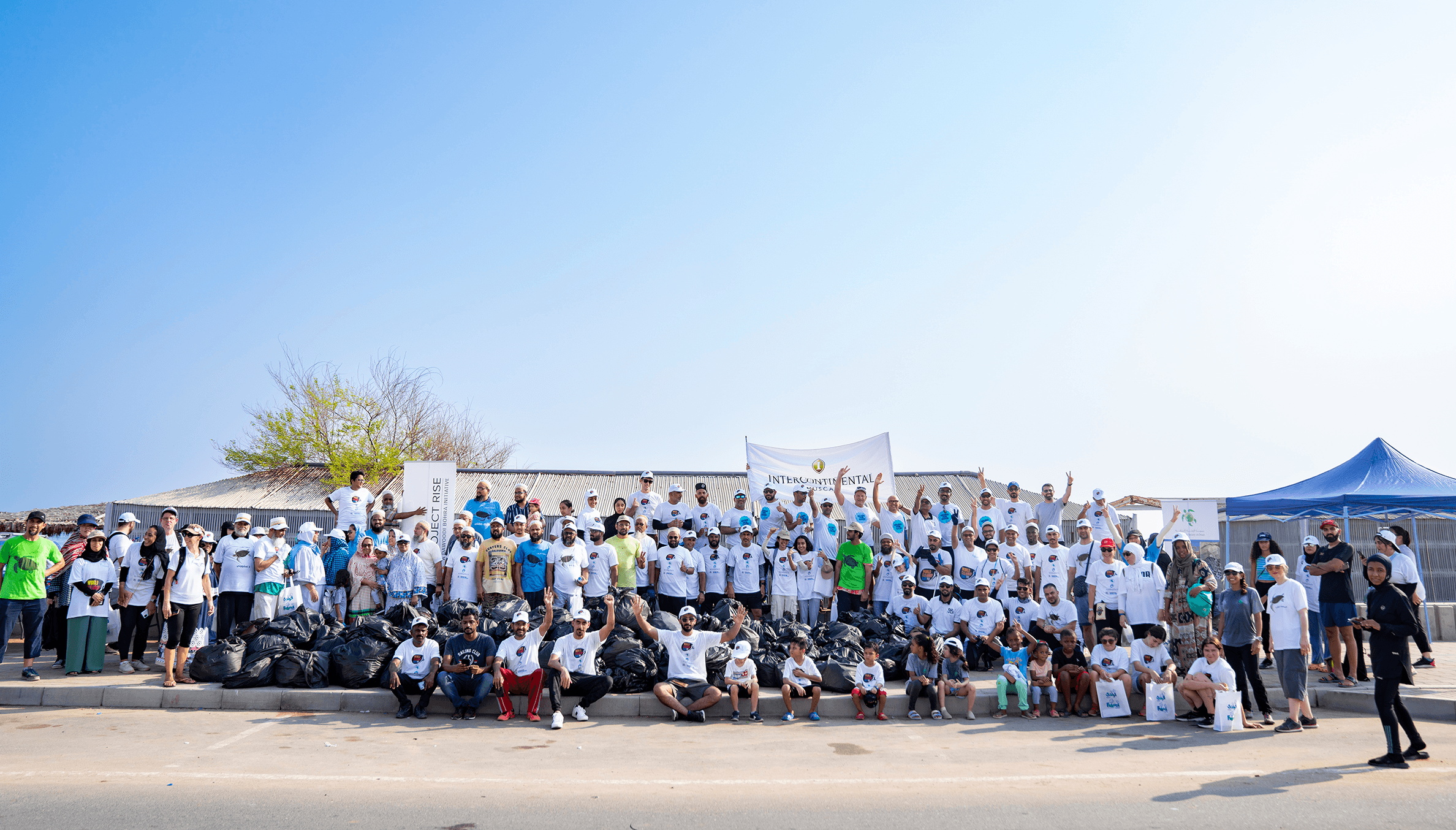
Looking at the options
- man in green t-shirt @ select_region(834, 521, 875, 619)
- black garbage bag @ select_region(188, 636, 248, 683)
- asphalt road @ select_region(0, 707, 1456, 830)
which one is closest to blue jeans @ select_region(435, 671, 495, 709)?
asphalt road @ select_region(0, 707, 1456, 830)

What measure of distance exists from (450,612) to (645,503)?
370 centimetres

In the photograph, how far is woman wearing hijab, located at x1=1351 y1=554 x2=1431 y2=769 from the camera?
24.6ft

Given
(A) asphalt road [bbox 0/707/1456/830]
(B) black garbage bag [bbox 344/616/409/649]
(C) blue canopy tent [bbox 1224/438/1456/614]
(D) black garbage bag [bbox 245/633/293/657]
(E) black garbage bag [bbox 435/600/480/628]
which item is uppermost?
(C) blue canopy tent [bbox 1224/438/1456/614]

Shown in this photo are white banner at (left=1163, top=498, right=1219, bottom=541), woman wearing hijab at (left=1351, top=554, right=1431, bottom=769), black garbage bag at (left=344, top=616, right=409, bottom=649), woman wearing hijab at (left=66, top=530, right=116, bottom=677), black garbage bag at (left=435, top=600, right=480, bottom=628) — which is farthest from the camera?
white banner at (left=1163, top=498, right=1219, bottom=541)

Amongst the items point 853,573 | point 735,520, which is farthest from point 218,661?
point 853,573

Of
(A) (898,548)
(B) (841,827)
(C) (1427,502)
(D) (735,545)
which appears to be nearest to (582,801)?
(B) (841,827)

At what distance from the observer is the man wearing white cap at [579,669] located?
9.80 meters

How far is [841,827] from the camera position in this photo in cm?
586

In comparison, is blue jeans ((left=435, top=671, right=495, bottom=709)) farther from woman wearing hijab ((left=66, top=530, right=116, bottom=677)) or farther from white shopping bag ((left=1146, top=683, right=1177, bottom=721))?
white shopping bag ((left=1146, top=683, right=1177, bottom=721))

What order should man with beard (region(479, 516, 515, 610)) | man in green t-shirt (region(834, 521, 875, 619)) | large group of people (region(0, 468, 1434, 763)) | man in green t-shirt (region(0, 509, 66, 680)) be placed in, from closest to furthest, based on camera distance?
1. large group of people (region(0, 468, 1434, 763))
2. man in green t-shirt (region(0, 509, 66, 680))
3. man with beard (region(479, 516, 515, 610))
4. man in green t-shirt (region(834, 521, 875, 619))

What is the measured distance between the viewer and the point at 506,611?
11609 mm

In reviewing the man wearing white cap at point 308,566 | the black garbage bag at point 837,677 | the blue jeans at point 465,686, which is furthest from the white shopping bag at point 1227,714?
the man wearing white cap at point 308,566

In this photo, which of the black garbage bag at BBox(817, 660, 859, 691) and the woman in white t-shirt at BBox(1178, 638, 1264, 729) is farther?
the black garbage bag at BBox(817, 660, 859, 691)

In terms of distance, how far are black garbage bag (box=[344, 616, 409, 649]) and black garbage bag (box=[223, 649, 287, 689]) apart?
36.1 inches
